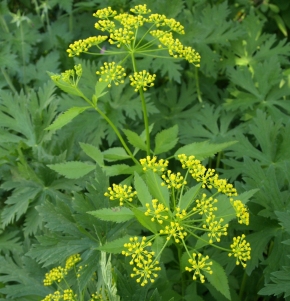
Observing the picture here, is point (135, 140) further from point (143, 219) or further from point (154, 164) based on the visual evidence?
point (143, 219)

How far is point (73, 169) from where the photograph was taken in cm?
187

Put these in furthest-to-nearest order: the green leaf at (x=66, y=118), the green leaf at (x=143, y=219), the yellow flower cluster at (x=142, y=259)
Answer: the green leaf at (x=66, y=118) → the green leaf at (x=143, y=219) → the yellow flower cluster at (x=142, y=259)

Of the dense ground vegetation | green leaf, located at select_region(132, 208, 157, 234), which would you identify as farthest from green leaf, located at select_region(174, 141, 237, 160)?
green leaf, located at select_region(132, 208, 157, 234)

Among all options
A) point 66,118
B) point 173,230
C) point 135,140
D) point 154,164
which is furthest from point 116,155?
point 173,230

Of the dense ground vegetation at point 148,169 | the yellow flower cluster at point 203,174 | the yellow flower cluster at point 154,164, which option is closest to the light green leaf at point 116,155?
the dense ground vegetation at point 148,169

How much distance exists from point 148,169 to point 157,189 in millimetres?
97

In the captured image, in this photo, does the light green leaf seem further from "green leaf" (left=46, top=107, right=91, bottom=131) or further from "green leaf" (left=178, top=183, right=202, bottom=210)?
"green leaf" (left=178, top=183, right=202, bottom=210)

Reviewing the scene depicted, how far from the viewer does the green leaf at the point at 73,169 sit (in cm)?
185

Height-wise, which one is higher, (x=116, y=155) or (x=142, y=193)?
(x=142, y=193)

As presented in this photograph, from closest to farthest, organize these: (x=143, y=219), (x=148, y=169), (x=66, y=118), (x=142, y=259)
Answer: (x=142, y=259)
(x=143, y=219)
(x=148, y=169)
(x=66, y=118)

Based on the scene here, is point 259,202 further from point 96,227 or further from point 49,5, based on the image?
point 49,5

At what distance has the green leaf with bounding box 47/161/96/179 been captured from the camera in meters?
1.85

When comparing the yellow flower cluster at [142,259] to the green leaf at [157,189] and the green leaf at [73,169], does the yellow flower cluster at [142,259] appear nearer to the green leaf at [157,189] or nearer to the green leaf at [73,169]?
the green leaf at [157,189]

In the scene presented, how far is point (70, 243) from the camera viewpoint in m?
1.75
